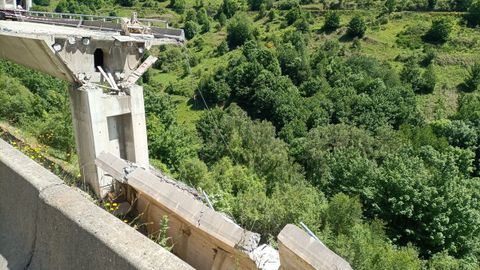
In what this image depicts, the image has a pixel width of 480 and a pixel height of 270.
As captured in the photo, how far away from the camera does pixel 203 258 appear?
668 cm

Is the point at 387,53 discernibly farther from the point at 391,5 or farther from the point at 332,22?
the point at 391,5

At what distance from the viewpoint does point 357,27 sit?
2394 inches

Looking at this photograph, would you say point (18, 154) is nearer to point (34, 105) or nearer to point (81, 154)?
point (81, 154)

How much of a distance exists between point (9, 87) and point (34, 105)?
1.27 meters

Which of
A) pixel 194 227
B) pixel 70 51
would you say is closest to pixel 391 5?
pixel 70 51

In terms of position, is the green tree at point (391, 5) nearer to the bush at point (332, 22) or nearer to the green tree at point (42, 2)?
the bush at point (332, 22)

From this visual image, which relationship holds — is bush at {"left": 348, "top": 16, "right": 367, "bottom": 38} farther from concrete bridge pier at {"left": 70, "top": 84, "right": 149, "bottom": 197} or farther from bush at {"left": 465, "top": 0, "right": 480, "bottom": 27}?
concrete bridge pier at {"left": 70, "top": 84, "right": 149, "bottom": 197}

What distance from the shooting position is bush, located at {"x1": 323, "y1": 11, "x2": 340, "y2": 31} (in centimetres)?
6462

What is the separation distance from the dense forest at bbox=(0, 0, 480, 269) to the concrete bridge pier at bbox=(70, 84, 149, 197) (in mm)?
2930

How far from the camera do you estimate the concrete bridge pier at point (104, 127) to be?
10.1m

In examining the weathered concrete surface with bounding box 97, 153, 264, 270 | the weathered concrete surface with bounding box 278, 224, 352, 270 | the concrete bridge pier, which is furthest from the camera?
the concrete bridge pier

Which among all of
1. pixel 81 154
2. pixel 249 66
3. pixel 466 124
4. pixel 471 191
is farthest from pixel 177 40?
pixel 249 66

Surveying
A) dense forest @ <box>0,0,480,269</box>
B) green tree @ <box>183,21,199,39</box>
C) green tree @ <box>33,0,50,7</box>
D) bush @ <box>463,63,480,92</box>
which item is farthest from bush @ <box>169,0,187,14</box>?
bush @ <box>463,63,480,92</box>

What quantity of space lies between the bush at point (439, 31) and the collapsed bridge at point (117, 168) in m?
53.5
